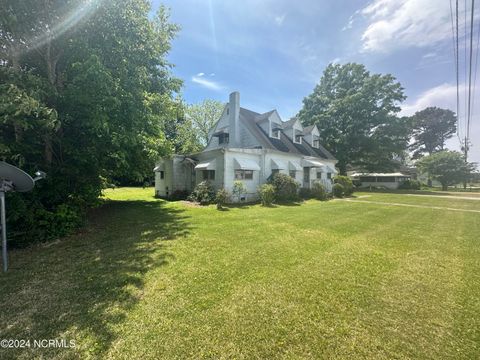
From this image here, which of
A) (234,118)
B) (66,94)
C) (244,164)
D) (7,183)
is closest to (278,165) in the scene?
(244,164)

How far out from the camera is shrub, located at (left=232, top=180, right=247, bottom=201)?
15.7m

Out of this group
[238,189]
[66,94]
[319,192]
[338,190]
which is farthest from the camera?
[338,190]

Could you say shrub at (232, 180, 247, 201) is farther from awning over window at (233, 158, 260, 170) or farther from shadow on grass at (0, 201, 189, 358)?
shadow on grass at (0, 201, 189, 358)

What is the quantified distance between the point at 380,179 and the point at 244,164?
38944 mm

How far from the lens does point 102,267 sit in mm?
4965

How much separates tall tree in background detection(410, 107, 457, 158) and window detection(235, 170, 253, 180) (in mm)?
60604

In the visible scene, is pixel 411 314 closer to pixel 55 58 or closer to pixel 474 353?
pixel 474 353

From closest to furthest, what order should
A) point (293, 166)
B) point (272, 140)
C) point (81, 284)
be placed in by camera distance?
point (81, 284) → point (293, 166) → point (272, 140)

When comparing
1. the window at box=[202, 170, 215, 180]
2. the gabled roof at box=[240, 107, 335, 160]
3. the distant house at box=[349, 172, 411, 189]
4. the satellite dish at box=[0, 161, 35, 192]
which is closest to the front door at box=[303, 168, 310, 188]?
the gabled roof at box=[240, 107, 335, 160]

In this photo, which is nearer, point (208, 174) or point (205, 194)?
point (205, 194)

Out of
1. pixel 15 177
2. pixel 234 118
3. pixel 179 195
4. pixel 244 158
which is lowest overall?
pixel 179 195

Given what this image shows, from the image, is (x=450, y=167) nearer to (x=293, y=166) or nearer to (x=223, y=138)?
(x=293, y=166)

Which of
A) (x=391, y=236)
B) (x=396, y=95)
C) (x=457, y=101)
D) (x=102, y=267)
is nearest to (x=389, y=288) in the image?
(x=391, y=236)

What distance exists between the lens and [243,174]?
16.9 m
